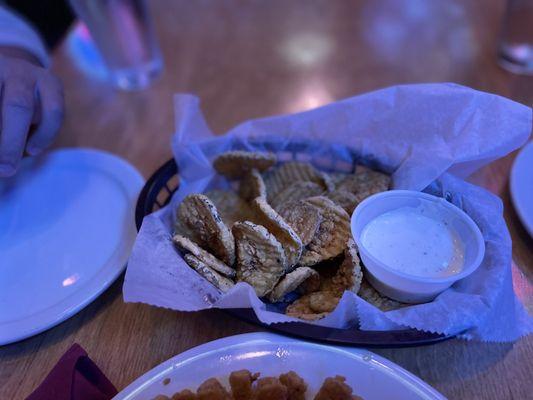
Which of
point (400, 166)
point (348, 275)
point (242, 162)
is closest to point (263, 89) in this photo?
point (242, 162)

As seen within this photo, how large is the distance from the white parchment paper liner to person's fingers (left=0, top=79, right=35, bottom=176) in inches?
12.4

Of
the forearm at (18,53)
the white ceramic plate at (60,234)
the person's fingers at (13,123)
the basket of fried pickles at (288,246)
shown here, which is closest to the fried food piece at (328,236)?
the basket of fried pickles at (288,246)

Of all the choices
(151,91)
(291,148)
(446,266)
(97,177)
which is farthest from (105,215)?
(446,266)

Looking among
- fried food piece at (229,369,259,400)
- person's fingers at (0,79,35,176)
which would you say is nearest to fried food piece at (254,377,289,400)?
fried food piece at (229,369,259,400)

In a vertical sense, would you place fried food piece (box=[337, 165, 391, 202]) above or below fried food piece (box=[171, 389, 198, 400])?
below

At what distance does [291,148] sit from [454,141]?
0.35m

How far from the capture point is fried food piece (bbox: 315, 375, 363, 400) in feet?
2.08

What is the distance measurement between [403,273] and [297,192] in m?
0.32

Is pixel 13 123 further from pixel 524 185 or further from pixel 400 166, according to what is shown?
pixel 524 185

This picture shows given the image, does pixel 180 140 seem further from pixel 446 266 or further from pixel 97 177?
pixel 446 266

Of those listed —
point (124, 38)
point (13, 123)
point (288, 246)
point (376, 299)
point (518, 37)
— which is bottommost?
point (518, 37)

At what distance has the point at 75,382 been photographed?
69cm

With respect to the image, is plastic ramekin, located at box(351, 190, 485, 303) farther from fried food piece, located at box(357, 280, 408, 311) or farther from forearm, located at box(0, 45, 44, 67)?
forearm, located at box(0, 45, 44, 67)

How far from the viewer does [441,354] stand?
77 centimetres
